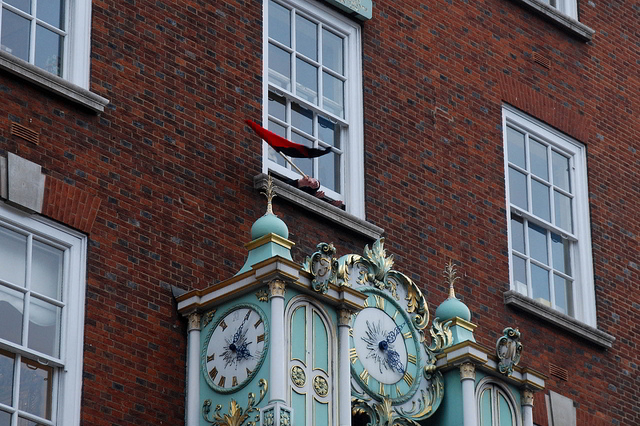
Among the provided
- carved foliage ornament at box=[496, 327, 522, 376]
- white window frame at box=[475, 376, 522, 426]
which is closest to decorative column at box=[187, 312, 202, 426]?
white window frame at box=[475, 376, 522, 426]

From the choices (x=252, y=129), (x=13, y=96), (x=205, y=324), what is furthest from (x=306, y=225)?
(x=13, y=96)

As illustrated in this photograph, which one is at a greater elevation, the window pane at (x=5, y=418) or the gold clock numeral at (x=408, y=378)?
the gold clock numeral at (x=408, y=378)

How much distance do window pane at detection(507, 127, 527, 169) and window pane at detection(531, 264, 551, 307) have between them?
1229 millimetres

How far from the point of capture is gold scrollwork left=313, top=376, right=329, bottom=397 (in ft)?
45.9

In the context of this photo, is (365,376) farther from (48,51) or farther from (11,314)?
(48,51)

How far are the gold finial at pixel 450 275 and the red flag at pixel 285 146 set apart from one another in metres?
1.69

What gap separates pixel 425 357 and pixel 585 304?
422cm

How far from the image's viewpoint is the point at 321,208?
1639cm

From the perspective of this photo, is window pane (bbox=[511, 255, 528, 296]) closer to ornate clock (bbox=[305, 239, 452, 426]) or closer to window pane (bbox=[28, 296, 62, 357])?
ornate clock (bbox=[305, 239, 452, 426])

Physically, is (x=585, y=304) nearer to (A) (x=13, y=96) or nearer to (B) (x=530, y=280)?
(B) (x=530, y=280)

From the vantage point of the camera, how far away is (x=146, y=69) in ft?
51.3

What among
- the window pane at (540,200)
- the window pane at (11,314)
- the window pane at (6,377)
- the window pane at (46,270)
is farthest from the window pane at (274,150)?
the window pane at (6,377)

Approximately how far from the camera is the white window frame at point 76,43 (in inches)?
593

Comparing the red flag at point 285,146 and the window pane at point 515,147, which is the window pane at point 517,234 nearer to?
the window pane at point 515,147
